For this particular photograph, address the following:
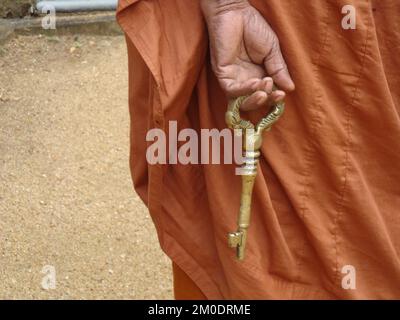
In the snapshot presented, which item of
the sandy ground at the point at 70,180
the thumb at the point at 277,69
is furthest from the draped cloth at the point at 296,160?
the sandy ground at the point at 70,180

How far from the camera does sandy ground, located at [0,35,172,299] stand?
2125mm

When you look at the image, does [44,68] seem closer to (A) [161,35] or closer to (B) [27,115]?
→ (B) [27,115]

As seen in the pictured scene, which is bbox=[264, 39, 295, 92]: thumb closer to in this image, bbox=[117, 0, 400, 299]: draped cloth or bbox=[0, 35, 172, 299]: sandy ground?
bbox=[117, 0, 400, 299]: draped cloth

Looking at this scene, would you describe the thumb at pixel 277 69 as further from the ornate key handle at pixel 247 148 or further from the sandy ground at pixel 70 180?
the sandy ground at pixel 70 180

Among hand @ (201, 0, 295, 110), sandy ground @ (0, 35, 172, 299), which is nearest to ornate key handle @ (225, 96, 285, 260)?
hand @ (201, 0, 295, 110)

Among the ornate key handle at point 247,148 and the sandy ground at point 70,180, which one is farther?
the sandy ground at point 70,180

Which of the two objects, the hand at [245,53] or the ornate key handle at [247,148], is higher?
the hand at [245,53]

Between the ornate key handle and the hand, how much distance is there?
0.8 inches

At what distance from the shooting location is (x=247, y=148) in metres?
1.10

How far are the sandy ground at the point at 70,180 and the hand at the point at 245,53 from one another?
112cm

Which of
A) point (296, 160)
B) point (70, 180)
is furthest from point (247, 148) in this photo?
point (70, 180)

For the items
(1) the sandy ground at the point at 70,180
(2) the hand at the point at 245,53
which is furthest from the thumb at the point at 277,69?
(1) the sandy ground at the point at 70,180

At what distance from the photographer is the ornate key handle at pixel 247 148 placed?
42.7 inches

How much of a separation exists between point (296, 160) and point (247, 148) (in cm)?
12
